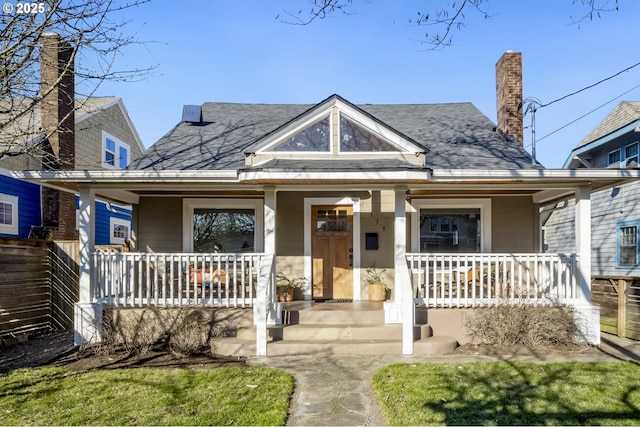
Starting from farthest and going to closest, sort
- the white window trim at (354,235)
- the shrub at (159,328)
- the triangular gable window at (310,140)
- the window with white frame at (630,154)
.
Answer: the window with white frame at (630,154), the white window trim at (354,235), the triangular gable window at (310,140), the shrub at (159,328)

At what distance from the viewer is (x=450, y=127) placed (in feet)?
35.7

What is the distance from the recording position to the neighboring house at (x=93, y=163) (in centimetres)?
1191

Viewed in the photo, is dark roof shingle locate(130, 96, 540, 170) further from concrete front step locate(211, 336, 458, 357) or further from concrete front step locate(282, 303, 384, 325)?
concrete front step locate(211, 336, 458, 357)

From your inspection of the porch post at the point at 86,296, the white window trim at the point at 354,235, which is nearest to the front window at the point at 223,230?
the white window trim at the point at 354,235

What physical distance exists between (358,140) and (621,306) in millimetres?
5812

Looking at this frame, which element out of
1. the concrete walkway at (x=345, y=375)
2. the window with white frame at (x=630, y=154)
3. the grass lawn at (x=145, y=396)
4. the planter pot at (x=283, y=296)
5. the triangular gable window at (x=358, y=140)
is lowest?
the concrete walkway at (x=345, y=375)

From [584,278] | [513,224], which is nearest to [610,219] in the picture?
[513,224]

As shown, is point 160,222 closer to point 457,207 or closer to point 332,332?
point 332,332

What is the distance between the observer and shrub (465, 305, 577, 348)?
7098 millimetres

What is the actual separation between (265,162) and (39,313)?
5.53 meters

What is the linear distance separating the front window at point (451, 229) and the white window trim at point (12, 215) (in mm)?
10876

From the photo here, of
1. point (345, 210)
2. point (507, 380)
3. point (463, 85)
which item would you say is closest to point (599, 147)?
point (463, 85)

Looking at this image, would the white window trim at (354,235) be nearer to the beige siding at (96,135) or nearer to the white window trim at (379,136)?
the white window trim at (379,136)

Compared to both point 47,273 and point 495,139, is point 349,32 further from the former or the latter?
point 47,273
